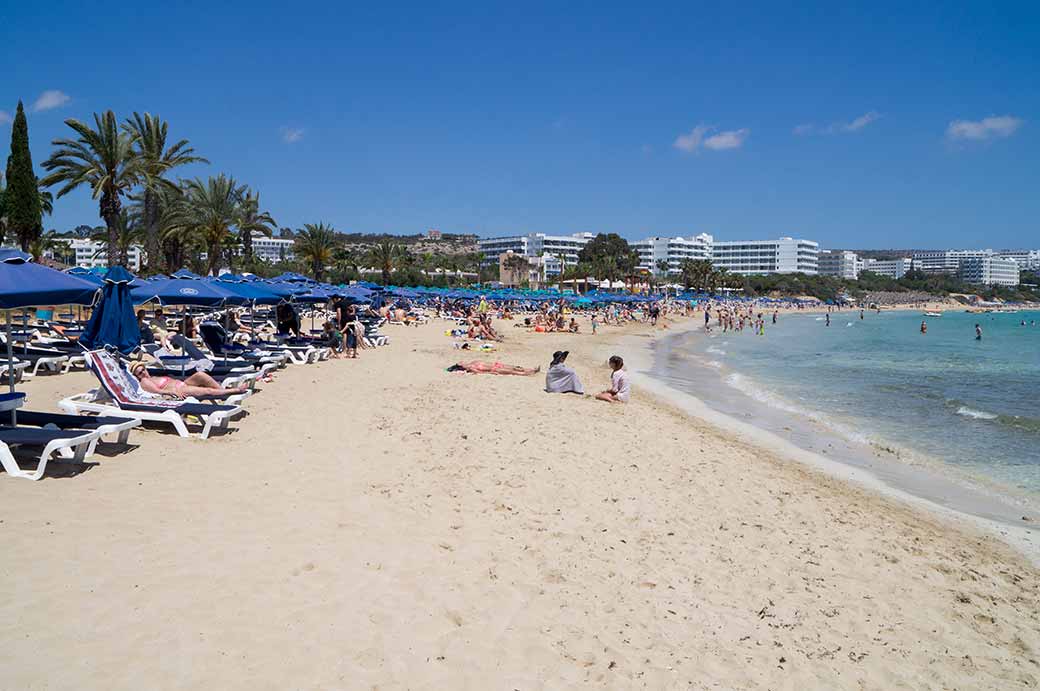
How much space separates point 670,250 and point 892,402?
446ft

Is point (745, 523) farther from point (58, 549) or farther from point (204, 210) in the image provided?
point (204, 210)

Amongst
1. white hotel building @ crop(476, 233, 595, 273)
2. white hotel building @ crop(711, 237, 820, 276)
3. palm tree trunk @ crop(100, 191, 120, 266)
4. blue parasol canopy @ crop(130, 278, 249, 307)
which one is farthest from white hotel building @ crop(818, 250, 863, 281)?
blue parasol canopy @ crop(130, 278, 249, 307)

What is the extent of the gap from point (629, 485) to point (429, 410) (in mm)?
3824

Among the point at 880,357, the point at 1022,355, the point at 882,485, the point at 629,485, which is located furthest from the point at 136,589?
the point at 1022,355

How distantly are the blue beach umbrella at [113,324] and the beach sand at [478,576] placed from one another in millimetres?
1949

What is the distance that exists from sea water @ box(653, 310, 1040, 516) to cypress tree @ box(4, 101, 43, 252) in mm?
26621

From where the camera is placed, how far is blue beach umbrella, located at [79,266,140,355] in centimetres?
824

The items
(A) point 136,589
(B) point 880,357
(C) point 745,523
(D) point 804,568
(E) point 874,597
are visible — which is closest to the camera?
(A) point 136,589

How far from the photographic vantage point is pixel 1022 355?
33.0 meters

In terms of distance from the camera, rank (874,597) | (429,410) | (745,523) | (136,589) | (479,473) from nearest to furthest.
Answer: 1. (136,589)
2. (874,597)
3. (745,523)
4. (479,473)
5. (429,410)

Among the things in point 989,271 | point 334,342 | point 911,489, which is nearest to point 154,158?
point 334,342

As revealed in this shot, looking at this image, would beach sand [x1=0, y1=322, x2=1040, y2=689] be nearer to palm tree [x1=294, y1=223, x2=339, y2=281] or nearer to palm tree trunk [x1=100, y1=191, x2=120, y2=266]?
palm tree trunk [x1=100, y1=191, x2=120, y2=266]

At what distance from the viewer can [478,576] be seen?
4.21 metres

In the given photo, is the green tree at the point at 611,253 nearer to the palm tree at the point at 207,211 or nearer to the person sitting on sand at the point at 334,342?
the palm tree at the point at 207,211
